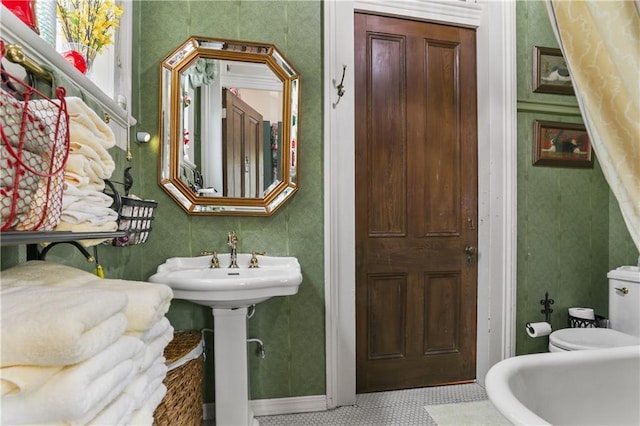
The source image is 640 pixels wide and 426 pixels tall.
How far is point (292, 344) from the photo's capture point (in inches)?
77.1

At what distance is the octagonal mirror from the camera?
1837 millimetres

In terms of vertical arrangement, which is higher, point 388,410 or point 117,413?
point 117,413

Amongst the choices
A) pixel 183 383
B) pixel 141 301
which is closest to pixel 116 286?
pixel 141 301

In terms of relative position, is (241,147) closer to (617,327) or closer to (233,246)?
(233,246)

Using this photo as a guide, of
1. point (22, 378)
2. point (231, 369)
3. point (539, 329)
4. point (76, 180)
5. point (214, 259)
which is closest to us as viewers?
point (22, 378)

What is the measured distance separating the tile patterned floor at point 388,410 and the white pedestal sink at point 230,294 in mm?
278

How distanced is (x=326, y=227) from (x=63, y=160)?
1405mm

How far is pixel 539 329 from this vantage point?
212cm

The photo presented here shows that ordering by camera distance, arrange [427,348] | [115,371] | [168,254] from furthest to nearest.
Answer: [427,348], [168,254], [115,371]

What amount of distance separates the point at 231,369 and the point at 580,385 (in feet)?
4.48

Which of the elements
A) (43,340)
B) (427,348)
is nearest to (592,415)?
(427,348)

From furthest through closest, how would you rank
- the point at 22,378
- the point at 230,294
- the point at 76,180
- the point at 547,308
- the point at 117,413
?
1. the point at 547,308
2. the point at 230,294
3. the point at 76,180
4. the point at 117,413
5. the point at 22,378

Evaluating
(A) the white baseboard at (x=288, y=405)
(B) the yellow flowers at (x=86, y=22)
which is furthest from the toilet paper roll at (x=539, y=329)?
(B) the yellow flowers at (x=86, y=22)

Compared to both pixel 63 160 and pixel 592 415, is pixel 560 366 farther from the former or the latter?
pixel 63 160
